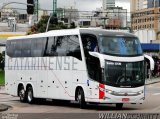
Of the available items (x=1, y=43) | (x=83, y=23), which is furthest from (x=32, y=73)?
(x=83, y=23)

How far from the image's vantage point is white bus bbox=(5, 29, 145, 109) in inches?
890

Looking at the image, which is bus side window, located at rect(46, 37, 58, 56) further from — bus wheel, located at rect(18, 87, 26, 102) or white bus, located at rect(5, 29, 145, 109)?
bus wheel, located at rect(18, 87, 26, 102)

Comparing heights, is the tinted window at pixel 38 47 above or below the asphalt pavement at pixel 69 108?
above

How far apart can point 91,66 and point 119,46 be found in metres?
1.49

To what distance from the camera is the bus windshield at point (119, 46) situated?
74.5ft

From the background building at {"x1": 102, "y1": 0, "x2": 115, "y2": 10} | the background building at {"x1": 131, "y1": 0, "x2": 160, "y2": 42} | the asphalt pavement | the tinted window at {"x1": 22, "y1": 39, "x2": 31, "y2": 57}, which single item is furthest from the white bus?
the background building at {"x1": 102, "y1": 0, "x2": 115, "y2": 10}

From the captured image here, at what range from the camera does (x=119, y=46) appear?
23.0 meters

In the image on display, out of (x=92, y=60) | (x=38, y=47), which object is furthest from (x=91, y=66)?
(x=38, y=47)

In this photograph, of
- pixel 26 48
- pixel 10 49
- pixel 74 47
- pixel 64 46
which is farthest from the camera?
pixel 10 49

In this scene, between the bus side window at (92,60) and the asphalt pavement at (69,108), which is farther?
the bus side window at (92,60)

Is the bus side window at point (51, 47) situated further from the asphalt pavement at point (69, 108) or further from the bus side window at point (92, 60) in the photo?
the bus side window at point (92, 60)

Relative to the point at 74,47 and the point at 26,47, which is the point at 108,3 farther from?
the point at 74,47

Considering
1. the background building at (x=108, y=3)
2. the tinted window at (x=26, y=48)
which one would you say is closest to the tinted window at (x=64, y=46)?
the tinted window at (x=26, y=48)

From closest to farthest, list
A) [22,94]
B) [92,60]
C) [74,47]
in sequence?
[92,60] → [74,47] → [22,94]
